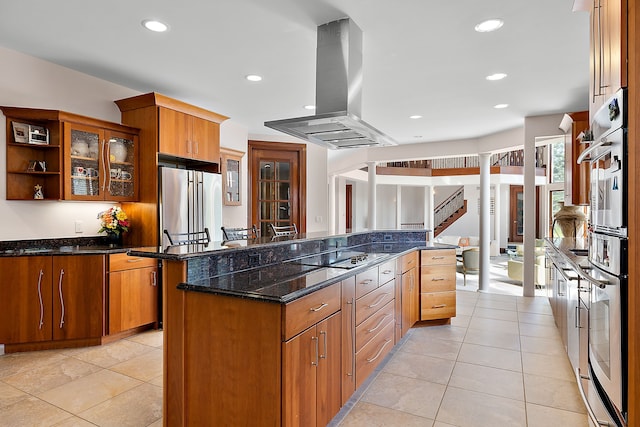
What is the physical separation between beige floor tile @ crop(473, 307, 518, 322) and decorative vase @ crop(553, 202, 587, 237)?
4.50ft

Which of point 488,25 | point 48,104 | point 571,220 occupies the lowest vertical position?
point 571,220

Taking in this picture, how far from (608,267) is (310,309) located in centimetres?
141

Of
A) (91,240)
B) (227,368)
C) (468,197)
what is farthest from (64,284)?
(468,197)

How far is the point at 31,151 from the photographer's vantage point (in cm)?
354

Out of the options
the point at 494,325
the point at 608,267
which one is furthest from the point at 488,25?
the point at 494,325

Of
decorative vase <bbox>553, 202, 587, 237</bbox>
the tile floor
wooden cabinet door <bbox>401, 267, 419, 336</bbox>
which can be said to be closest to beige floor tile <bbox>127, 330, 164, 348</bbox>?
the tile floor

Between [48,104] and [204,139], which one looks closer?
[48,104]

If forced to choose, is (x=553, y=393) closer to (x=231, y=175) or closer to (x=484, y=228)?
(x=484, y=228)

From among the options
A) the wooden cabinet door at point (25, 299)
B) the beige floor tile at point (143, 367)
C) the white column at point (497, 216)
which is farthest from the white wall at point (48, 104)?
the white column at point (497, 216)

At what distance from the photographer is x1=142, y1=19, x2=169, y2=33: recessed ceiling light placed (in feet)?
9.18

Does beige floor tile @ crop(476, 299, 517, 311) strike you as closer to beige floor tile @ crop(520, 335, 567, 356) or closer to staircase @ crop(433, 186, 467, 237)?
beige floor tile @ crop(520, 335, 567, 356)

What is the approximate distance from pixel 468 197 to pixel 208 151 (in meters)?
11.8

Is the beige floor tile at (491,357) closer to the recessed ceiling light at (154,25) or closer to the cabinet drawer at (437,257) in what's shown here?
the cabinet drawer at (437,257)

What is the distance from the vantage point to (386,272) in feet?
10.0
